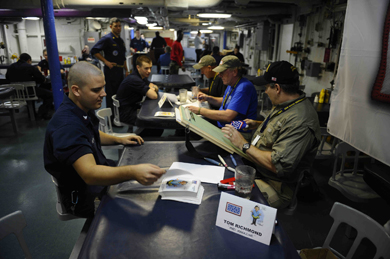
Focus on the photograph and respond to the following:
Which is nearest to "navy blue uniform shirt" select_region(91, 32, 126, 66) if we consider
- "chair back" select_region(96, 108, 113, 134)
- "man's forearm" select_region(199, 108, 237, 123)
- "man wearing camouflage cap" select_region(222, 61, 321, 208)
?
"chair back" select_region(96, 108, 113, 134)

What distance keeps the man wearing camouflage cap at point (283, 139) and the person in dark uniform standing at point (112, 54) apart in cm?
402

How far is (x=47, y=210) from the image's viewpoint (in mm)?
2703

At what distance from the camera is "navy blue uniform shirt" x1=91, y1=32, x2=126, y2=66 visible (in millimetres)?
4910

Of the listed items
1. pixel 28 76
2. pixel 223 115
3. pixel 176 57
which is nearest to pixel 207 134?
pixel 223 115

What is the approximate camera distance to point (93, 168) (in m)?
1.32

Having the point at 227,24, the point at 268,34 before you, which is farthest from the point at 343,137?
the point at 227,24

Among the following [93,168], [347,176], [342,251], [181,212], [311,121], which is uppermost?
[311,121]

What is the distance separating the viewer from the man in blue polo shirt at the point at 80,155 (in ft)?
4.32

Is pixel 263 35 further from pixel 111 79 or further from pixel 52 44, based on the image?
pixel 52 44

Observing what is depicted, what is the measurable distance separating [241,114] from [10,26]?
37.8 ft

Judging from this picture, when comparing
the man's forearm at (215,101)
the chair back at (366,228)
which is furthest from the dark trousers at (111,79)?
the chair back at (366,228)

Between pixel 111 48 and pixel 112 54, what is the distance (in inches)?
4.8

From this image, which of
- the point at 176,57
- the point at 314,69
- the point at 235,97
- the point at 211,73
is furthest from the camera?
the point at 176,57

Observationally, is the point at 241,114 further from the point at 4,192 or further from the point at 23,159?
the point at 23,159
